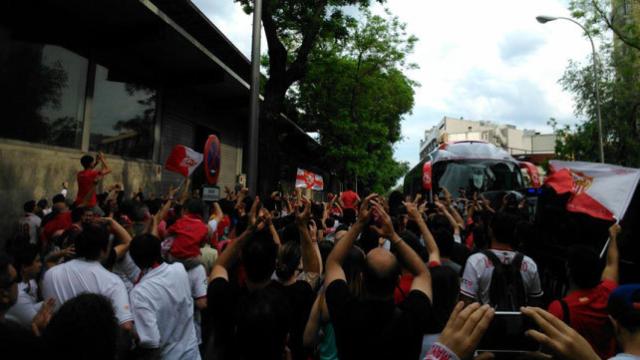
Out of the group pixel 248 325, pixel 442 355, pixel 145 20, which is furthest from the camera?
pixel 145 20

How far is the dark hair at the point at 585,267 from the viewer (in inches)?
115

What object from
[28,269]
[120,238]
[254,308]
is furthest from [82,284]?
[254,308]

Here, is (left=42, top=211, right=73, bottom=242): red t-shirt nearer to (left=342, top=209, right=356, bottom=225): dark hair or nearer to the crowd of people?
the crowd of people

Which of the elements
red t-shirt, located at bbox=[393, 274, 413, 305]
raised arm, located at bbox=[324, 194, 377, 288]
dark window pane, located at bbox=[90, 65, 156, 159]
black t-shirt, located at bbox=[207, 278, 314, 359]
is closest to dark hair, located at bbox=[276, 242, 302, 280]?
black t-shirt, located at bbox=[207, 278, 314, 359]

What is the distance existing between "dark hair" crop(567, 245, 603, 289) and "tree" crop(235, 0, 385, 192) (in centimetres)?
857

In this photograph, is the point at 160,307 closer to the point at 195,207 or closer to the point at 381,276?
the point at 195,207

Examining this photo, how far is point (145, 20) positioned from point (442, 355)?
426 inches

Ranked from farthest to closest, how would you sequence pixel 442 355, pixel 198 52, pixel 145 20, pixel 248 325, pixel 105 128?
pixel 198 52 → pixel 105 128 → pixel 145 20 → pixel 248 325 → pixel 442 355

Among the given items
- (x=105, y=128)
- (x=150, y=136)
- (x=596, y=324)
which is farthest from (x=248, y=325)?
(x=150, y=136)

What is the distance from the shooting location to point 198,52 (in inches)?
479

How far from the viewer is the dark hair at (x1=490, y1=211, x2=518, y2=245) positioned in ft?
12.1

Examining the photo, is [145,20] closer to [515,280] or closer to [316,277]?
[316,277]

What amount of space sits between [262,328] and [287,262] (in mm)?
746

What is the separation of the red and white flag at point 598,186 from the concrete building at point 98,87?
26.6 ft
